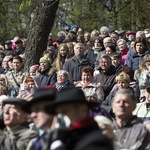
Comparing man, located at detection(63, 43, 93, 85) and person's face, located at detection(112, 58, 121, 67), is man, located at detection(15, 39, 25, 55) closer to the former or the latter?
man, located at detection(63, 43, 93, 85)

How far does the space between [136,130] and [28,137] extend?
138 centimetres

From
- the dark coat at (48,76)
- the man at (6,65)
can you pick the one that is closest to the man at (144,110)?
the dark coat at (48,76)

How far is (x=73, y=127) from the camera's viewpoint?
580 cm

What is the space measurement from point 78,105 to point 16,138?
111 inches

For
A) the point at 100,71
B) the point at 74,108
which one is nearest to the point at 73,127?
the point at 74,108

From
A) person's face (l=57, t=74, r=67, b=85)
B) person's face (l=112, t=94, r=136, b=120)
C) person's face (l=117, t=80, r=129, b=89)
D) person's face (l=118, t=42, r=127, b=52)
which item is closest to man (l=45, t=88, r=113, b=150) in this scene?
person's face (l=112, t=94, r=136, b=120)

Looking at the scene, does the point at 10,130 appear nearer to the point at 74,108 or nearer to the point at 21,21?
the point at 74,108

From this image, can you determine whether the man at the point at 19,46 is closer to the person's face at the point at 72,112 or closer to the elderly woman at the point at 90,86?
the elderly woman at the point at 90,86

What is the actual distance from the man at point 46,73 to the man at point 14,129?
6.64 metres

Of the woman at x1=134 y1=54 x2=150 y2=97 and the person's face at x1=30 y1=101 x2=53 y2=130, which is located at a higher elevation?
the person's face at x1=30 y1=101 x2=53 y2=130

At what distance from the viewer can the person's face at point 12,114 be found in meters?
8.32

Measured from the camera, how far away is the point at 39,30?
1762 centimetres

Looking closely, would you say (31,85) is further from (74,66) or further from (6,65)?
(6,65)

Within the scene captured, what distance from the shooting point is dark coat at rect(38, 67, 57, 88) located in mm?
15156
